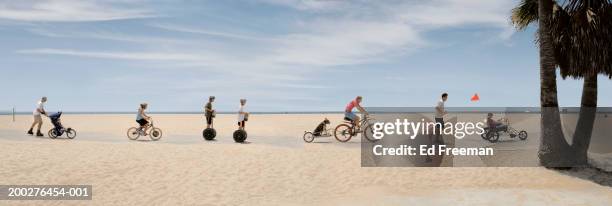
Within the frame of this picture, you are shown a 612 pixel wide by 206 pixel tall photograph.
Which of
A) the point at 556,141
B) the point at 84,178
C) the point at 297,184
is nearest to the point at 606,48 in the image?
the point at 556,141

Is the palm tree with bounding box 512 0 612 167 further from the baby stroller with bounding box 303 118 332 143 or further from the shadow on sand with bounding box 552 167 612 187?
the baby stroller with bounding box 303 118 332 143

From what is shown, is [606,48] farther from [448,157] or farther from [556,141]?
[448,157]

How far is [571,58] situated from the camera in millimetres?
17359

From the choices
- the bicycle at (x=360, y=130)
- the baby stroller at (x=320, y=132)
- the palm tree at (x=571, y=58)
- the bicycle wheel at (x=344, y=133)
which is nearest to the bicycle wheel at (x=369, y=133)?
the bicycle at (x=360, y=130)

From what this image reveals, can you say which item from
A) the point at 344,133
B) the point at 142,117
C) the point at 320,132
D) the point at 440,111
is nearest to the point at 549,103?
the point at 440,111

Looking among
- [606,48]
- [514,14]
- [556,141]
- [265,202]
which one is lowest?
[265,202]

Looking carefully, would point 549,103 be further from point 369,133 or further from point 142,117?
point 142,117

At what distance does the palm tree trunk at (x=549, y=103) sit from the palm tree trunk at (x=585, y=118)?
83 centimetres

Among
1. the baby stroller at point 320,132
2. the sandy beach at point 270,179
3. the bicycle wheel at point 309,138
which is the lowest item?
the sandy beach at point 270,179

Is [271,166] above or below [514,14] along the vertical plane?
below

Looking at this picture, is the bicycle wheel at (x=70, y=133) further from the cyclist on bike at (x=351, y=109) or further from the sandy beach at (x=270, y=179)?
the cyclist on bike at (x=351, y=109)

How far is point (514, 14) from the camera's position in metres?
19.9

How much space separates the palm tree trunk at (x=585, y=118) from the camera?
18234mm

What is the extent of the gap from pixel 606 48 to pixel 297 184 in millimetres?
10595
